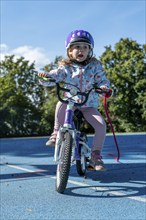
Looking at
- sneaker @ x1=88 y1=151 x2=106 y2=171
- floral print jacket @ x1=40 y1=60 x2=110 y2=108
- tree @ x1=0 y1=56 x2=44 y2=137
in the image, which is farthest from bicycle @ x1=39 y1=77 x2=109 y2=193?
tree @ x1=0 y1=56 x2=44 y2=137

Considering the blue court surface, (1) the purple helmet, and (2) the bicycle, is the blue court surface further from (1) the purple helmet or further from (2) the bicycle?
(1) the purple helmet

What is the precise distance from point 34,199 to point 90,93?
4.73ft

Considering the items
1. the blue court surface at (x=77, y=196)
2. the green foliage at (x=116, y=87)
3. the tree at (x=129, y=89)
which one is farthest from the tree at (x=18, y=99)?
the blue court surface at (x=77, y=196)

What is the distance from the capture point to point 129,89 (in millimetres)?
38312

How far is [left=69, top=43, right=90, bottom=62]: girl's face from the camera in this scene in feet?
13.0

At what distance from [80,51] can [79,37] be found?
0.56 ft

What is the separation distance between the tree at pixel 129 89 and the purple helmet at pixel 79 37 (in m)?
32.9

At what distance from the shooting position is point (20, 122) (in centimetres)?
2947

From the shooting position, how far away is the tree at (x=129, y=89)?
3700 centimetres

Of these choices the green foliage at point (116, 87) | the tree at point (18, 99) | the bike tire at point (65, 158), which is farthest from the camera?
the green foliage at point (116, 87)

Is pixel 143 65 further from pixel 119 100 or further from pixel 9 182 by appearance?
pixel 9 182

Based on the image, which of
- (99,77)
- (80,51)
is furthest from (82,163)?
(80,51)

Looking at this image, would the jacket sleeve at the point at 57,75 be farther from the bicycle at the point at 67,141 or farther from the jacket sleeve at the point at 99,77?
the jacket sleeve at the point at 99,77

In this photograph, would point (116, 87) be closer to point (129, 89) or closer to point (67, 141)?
point (129, 89)
